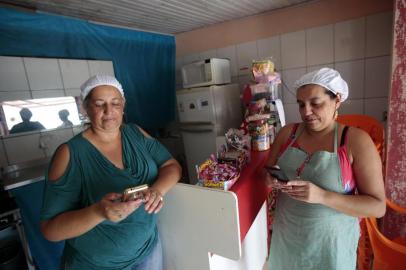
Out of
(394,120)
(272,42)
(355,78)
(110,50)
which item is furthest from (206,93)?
(394,120)

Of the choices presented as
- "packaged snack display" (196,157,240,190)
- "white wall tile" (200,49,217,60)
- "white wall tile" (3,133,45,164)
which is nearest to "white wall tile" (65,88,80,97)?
"white wall tile" (3,133,45,164)

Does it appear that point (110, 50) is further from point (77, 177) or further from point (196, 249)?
point (196, 249)

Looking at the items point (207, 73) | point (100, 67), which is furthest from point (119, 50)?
point (207, 73)

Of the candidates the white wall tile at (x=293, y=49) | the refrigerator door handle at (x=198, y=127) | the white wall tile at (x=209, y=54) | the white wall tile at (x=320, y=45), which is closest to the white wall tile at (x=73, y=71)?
the refrigerator door handle at (x=198, y=127)

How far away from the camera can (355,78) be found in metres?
2.32

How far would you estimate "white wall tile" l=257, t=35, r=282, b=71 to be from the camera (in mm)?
2662

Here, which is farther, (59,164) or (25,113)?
(25,113)

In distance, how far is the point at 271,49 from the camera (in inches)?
106

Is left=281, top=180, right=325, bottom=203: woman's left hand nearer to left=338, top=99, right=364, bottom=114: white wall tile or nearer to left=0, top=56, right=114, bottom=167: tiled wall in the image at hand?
left=338, top=99, right=364, bottom=114: white wall tile

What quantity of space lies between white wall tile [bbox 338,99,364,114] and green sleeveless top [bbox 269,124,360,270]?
168 centimetres

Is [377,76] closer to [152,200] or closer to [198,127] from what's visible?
[198,127]

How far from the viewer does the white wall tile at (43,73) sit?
2137 mm

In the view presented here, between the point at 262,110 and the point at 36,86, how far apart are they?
205 centimetres

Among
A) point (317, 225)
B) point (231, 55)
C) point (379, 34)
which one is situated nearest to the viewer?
point (317, 225)
